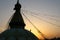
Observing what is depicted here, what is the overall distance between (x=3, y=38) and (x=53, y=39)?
2949cm

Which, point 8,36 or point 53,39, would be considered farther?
point 53,39

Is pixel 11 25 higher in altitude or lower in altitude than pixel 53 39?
higher

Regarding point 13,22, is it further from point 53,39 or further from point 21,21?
point 53,39

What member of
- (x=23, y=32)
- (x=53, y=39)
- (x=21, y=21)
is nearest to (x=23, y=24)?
(x=21, y=21)

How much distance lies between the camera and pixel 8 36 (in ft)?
90.8

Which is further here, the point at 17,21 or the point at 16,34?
the point at 17,21

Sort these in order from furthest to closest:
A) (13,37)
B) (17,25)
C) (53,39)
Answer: (53,39)
(17,25)
(13,37)

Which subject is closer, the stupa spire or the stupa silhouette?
the stupa silhouette

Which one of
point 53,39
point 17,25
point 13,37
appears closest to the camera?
point 13,37

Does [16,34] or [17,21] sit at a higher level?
[17,21]

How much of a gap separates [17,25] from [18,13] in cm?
270

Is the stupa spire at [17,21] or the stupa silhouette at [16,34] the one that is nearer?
the stupa silhouette at [16,34]

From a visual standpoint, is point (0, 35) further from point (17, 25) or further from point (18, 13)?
point (18, 13)

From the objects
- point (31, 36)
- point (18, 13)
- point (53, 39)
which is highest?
point (18, 13)
